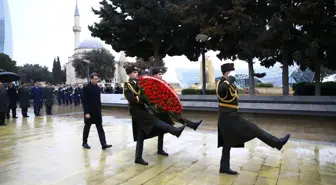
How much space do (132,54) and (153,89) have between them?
60.6ft

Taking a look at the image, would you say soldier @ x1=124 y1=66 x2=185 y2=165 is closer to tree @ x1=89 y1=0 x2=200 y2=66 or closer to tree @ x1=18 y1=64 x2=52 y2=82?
tree @ x1=89 y1=0 x2=200 y2=66

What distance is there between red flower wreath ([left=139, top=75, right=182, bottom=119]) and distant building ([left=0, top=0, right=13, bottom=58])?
277 feet

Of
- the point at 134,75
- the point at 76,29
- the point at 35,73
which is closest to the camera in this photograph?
the point at 134,75

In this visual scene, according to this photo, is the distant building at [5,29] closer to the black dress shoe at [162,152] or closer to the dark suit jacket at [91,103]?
the dark suit jacket at [91,103]

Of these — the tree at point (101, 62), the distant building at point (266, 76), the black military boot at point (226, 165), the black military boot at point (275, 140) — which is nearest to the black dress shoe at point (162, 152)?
the black military boot at point (226, 165)

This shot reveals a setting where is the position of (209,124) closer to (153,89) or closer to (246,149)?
(246,149)

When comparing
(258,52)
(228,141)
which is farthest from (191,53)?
(228,141)

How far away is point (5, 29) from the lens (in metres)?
78.7

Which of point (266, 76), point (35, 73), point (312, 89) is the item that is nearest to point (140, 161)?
point (312, 89)

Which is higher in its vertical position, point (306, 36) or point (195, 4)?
point (195, 4)

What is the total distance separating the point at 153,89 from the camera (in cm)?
532

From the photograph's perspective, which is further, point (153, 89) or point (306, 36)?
point (306, 36)

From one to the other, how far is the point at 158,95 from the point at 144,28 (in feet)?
50.3

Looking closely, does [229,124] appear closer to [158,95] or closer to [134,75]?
[158,95]
